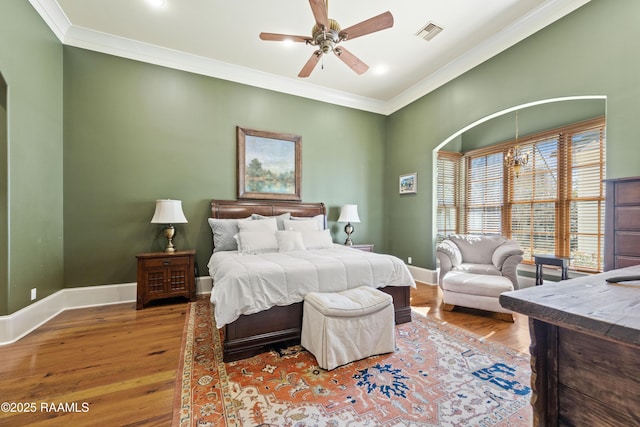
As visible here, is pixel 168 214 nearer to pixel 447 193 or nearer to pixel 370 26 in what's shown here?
pixel 370 26

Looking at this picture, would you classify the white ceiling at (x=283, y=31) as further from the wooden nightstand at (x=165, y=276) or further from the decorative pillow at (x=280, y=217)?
the wooden nightstand at (x=165, y=276)

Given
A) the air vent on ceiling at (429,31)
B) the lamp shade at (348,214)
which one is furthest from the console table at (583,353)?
the lamp shade at (348,214)

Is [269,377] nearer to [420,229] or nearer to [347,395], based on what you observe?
[347,395]

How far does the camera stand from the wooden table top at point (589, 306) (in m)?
0.61

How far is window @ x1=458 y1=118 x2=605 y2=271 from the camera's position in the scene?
3.51 metres

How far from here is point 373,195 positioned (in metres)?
5.37

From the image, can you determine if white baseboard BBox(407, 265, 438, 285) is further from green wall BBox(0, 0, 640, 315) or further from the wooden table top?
the wooden table top

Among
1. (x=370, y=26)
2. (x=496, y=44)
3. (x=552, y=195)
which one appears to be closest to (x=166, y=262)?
(x=370, y=26)

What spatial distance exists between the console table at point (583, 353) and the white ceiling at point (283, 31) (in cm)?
326

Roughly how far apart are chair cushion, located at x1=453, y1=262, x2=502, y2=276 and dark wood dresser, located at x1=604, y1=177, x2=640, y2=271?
118cm

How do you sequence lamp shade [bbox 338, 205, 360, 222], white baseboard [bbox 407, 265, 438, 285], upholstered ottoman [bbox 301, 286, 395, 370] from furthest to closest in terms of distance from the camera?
lamp shade [bbox 338, 205, 360, 222], white baseboard [bbox 407, 265, 438, 285], upholstered ottoman [bbox 301, 286, 395, 370]

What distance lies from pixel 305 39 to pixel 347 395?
9.84 ft

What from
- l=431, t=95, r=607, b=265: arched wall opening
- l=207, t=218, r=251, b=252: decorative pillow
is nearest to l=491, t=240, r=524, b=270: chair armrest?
l=431, t=95, r=607, b=265: arched wall opening

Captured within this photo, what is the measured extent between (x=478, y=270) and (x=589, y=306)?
308 cm
